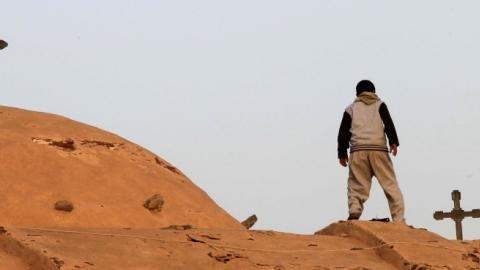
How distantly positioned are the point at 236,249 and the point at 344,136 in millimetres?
2197

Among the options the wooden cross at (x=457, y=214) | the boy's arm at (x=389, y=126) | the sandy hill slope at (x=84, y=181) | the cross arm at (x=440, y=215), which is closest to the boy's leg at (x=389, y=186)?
the boy's arm at (x=389, y=126)

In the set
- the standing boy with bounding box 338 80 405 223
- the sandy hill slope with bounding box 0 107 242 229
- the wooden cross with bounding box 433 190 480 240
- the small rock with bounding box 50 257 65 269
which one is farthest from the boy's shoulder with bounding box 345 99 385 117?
the wooden cross with bounding box 433 190 480 240

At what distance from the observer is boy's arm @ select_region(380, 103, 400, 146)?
8125mm

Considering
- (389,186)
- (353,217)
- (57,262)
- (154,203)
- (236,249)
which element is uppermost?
(389,186)

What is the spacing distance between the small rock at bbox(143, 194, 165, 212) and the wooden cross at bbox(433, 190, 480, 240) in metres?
9.00

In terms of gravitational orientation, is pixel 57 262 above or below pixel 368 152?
below

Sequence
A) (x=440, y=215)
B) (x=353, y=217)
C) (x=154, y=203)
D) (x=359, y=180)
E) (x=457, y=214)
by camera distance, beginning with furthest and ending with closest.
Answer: (x=440, y=215) → (x=457, y=214) → (x=154, y=203) → (x=359, y=180) → (x=353, y=217)

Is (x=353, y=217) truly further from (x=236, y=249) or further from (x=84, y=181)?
(x=84, y=181)

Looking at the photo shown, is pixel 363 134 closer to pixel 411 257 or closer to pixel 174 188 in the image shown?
pixel 411 257

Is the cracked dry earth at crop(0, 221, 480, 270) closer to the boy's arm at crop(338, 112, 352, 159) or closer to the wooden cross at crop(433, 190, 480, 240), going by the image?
the boy's arm at crop(338, 112, 352, 159)

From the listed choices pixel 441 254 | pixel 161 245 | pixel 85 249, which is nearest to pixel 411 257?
pixel 441 254

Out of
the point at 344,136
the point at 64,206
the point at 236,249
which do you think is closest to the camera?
the point at 236,249

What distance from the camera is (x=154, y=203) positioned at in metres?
9.07

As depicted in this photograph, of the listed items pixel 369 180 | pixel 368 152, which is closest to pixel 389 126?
pixel 368 152
